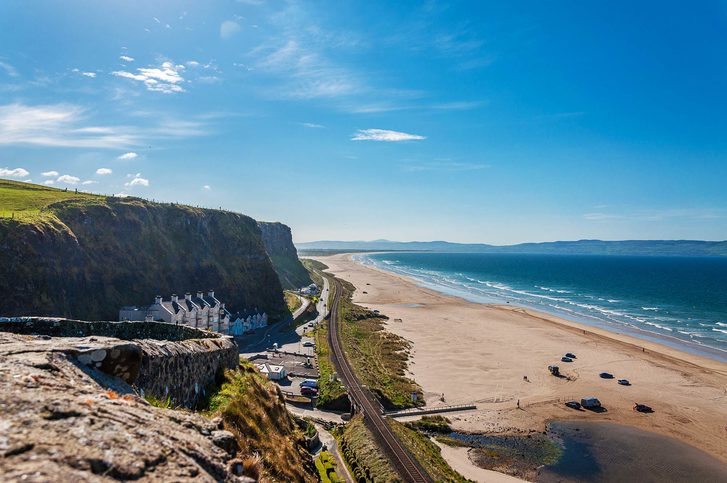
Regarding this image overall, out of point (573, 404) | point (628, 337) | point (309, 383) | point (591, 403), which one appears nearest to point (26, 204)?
point (309, 383)

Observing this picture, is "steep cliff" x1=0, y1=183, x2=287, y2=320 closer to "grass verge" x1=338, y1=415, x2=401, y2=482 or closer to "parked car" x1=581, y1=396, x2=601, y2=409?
"grass verge" x1=338, y1=415, x2=401, y2=482

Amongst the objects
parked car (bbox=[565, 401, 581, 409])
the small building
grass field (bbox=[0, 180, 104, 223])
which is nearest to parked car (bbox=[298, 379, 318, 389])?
the small building

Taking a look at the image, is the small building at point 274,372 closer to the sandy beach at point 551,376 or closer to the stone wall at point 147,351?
the sandy beach at point 551,376

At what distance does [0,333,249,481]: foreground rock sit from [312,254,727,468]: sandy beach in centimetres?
3895

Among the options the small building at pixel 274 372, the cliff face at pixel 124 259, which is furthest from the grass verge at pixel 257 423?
the cliff face at pixel 124 259

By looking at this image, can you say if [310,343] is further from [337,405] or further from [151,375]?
[151,375]

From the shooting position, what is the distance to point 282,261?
155000mm

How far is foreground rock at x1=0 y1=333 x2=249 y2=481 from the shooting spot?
168 inches

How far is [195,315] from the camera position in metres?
58.6

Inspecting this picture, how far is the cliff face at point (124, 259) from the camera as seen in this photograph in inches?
1882

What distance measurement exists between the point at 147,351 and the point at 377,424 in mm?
30030

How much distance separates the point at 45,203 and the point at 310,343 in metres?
43.0

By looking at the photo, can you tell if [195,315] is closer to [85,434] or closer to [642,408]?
[642,408]

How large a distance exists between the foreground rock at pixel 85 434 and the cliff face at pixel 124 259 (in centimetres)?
4874
